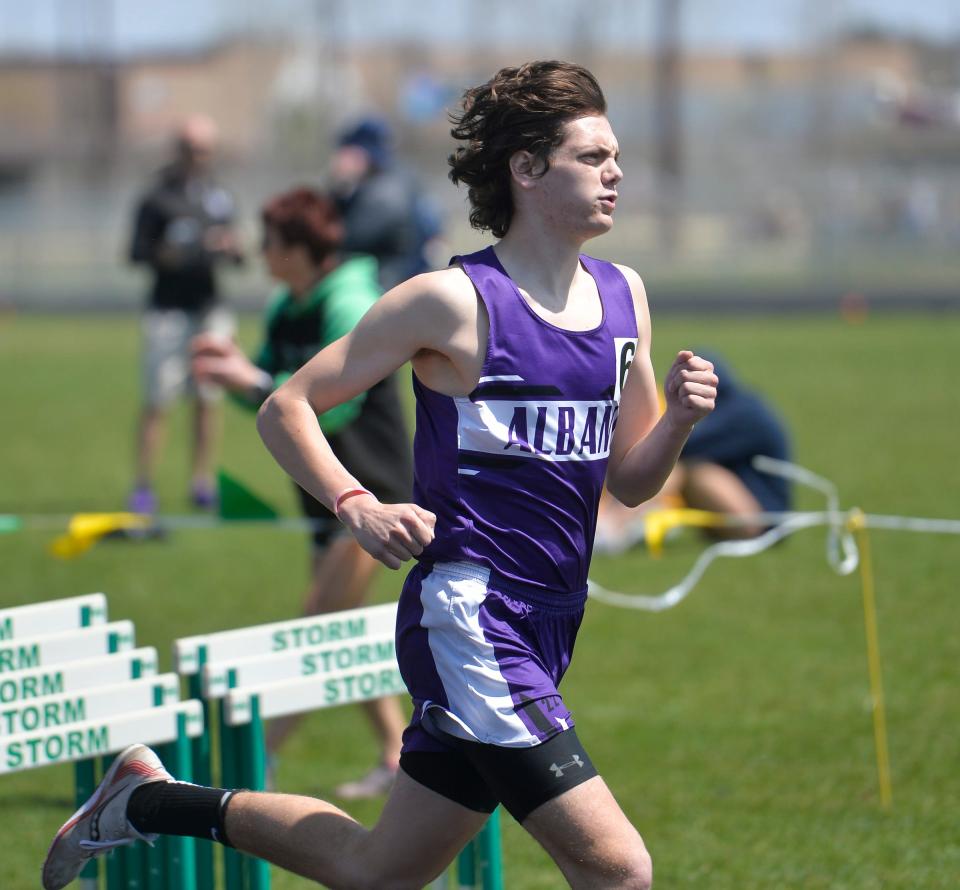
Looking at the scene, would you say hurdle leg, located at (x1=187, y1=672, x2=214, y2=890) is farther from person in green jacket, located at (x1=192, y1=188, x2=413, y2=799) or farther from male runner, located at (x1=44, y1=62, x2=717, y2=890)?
person in green jacket, located at (x1=192, y1=188, x2=413, y2=799)

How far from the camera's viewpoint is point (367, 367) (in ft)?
10.6

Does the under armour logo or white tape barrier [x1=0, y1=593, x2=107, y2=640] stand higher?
the under armour logo

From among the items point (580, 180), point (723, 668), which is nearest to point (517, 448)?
point (580, 180)

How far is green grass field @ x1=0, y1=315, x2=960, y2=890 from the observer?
4805 mm

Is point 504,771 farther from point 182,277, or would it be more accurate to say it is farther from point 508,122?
point 182,277

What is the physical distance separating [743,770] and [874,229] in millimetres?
28135

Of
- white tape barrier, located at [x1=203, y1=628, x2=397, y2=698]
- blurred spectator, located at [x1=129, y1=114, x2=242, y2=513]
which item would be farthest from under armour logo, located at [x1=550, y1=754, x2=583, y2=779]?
blurred spectator, located at [x1=129, y1=114, x2=242, y2=513]

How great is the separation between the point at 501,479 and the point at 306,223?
2.58 meters

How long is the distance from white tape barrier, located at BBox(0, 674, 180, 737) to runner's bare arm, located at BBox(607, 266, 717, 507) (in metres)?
1.22

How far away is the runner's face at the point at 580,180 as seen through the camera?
323 centimetres

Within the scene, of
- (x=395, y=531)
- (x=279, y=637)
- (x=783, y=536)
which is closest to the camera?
(x=395, y=531)

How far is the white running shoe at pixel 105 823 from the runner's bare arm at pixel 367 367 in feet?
2.68

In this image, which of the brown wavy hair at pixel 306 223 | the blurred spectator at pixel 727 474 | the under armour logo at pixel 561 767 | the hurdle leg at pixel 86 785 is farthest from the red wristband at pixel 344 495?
the blurred spectator at pixel 727 474

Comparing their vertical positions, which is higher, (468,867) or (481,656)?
(481,656)
